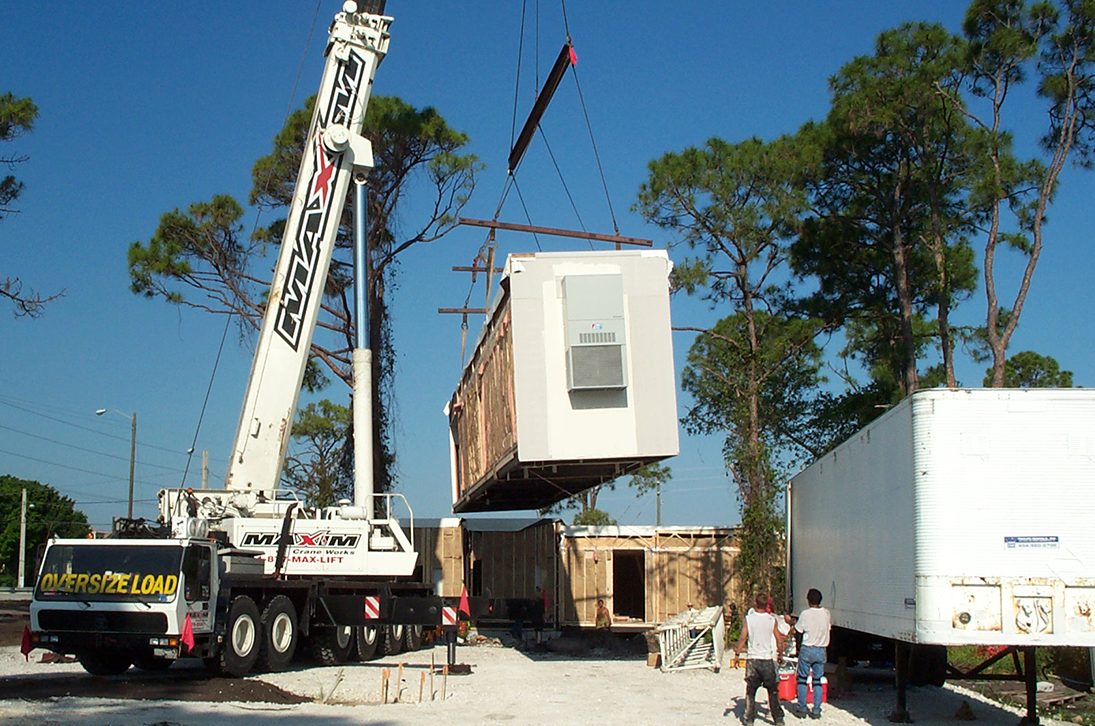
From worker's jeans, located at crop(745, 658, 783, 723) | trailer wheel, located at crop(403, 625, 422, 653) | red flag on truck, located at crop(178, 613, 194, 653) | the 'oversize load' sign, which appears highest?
the 'oversize load' sign

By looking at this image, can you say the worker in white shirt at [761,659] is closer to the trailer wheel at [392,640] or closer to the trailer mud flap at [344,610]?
the trailer mud flap at [344,610]

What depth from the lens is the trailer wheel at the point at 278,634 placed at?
16.1 meters

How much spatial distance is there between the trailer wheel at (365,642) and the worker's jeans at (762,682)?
778cm

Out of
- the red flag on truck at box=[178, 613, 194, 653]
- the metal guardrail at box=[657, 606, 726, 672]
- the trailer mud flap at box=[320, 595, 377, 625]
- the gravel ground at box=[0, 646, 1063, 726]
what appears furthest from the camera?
the metal guardrail at box=[657, 606, 726, 672]

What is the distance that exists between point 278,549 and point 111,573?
Result: 2.78m

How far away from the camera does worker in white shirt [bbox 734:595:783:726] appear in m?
12.3

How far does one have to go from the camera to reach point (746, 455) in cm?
2494

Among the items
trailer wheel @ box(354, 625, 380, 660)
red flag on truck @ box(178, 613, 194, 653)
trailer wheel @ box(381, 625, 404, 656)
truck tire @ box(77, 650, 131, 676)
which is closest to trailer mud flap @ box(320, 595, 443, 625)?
trailer wheel @ box(354, 625, 380, 660)

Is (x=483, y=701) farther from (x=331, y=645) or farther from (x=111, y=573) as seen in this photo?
(x=111, y=573)

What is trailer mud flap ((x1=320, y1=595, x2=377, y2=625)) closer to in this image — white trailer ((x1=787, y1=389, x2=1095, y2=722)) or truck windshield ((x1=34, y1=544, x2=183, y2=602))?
truck windshield ((x1=34, y1=544, x2=183, y2=602))

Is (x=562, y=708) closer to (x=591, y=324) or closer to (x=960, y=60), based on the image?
(x=591, y=324)

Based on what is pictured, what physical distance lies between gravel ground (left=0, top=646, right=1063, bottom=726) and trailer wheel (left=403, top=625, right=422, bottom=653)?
1.39m

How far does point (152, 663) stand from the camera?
643 inches

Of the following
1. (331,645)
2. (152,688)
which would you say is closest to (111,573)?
(152,688)
